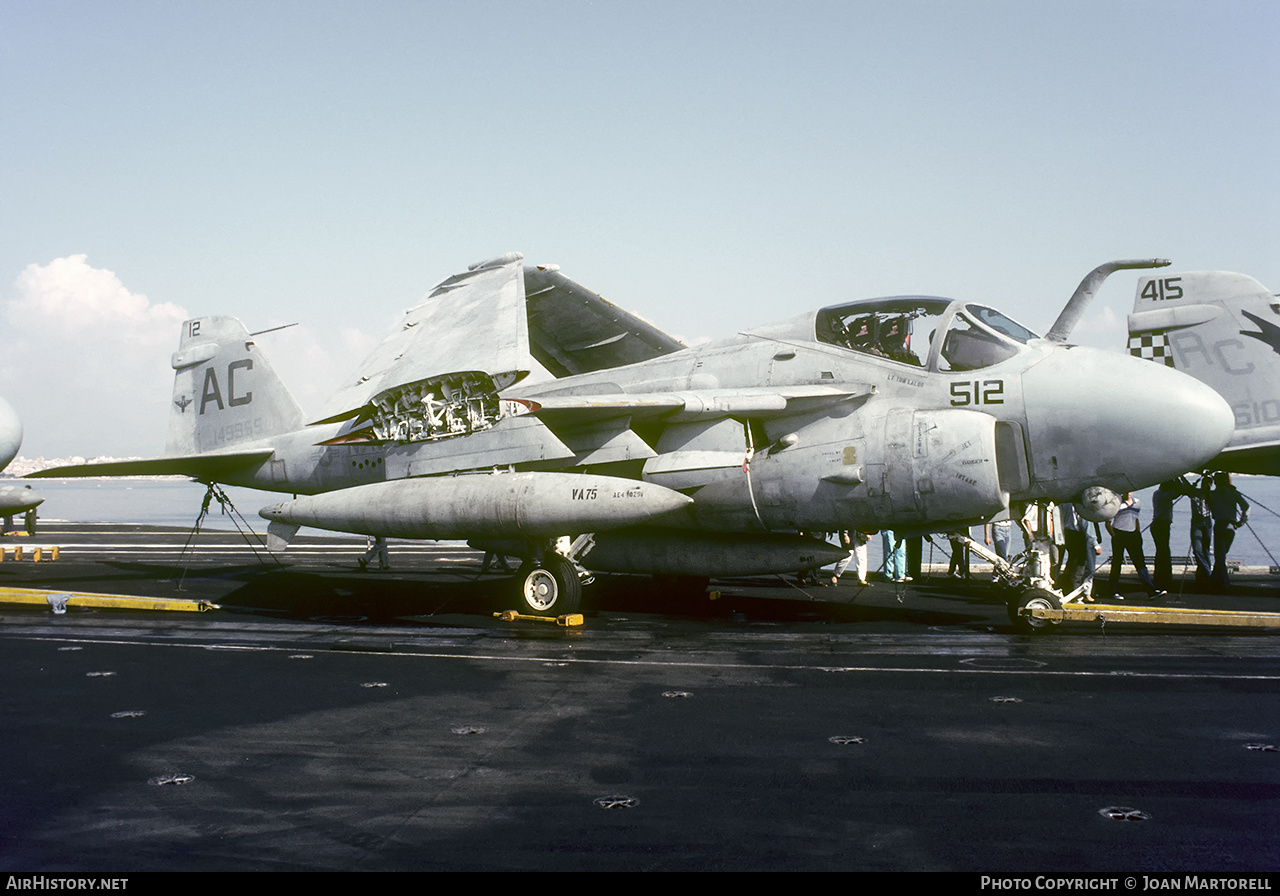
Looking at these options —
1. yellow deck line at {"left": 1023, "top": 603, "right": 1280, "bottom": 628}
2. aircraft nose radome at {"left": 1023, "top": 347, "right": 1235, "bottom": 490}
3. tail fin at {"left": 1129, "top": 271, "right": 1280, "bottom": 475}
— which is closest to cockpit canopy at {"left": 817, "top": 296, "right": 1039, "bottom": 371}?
aircraft nose radome at {"left": 1023, "top": 347, "right": 1235, "bottom": 490}

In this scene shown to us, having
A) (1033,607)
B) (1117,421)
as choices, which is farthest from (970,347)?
(1033,607)

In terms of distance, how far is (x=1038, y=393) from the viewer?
11273mm

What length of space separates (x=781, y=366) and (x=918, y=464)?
249 cm

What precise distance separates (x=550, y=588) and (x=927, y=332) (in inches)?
244

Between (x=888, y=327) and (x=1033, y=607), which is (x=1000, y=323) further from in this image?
(x=1033, y=607)

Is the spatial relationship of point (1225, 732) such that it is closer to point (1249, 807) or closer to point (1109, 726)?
point (1109, 726)

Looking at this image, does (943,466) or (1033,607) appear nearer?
(943,466)

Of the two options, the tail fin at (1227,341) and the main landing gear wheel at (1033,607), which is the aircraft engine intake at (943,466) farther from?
the tail fin at (1227,341)

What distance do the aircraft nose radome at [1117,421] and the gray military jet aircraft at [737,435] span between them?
23 mm

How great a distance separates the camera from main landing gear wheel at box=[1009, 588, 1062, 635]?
1137cm

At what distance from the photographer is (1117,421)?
10852mm

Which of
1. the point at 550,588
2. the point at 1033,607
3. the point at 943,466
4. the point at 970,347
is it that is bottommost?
the point at 1033,607

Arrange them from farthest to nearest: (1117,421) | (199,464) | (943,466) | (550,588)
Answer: (199,464)
(550,588)
(943,466)
(1117,421)

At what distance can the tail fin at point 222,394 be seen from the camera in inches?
692
